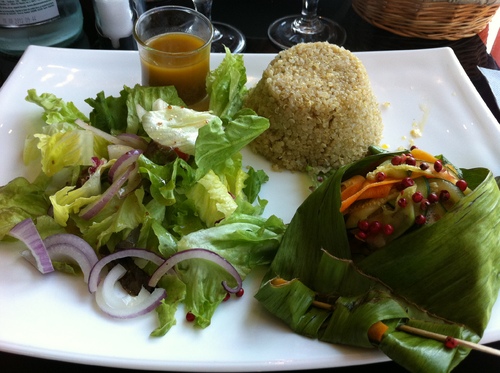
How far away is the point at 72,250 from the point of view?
4.56ft

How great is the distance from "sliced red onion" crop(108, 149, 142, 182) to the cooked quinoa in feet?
1.62

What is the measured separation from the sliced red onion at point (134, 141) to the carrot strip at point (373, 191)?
0.65m

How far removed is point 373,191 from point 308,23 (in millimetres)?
1290

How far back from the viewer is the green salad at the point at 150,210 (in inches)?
53.2

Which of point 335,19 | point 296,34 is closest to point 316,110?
point 296,34

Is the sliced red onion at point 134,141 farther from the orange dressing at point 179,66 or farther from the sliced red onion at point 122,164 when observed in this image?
the orange dressing at point 179,66

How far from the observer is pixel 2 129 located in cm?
174

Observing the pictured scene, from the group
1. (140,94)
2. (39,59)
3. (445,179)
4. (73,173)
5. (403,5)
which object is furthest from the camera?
(403,5)

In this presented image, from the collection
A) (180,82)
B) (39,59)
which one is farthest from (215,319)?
(39,59)

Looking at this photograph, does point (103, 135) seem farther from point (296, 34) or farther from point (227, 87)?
point (296, 34)

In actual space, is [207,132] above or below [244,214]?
above

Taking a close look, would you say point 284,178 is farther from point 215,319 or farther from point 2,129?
point 2,129

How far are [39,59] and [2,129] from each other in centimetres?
38

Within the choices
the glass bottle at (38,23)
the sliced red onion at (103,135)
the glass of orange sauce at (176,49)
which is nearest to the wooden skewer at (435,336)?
the sliced red onion at (103,135)
